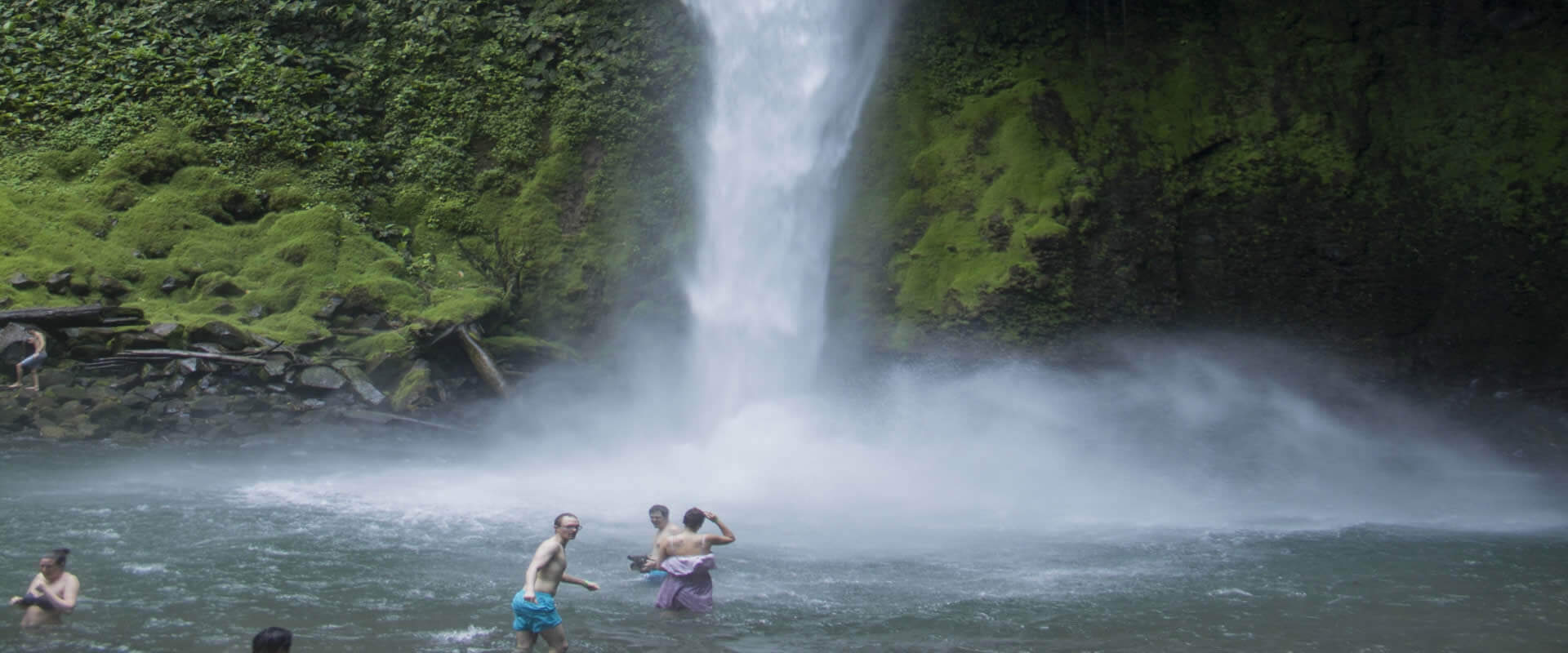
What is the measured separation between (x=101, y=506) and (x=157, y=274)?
745 centimetres

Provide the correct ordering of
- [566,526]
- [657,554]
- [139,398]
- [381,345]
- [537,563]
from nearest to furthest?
[537,563] < [566,526] < [657,554] < [139,398] < [381,345]

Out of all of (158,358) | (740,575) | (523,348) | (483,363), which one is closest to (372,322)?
(483,363)

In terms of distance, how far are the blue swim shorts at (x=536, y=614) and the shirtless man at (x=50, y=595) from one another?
115 inches

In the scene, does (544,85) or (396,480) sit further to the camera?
(544,85)

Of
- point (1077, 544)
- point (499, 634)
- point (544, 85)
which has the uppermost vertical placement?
point (544, 85)

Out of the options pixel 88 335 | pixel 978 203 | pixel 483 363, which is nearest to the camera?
pixel 88 335

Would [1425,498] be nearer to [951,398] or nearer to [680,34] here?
[951,398]

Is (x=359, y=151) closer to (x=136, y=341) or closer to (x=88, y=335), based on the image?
(x=136, y=341)

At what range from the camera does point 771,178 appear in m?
18.4

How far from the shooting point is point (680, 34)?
2070cm

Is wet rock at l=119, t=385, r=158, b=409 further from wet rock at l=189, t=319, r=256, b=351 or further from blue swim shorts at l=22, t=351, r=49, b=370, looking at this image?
blue swim shorts at l=22, t=351, r=49, b=370

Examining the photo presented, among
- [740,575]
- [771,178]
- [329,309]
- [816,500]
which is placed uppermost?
[771,178]

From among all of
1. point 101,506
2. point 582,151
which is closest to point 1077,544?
point 101,506

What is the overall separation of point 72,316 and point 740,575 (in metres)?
11.2
